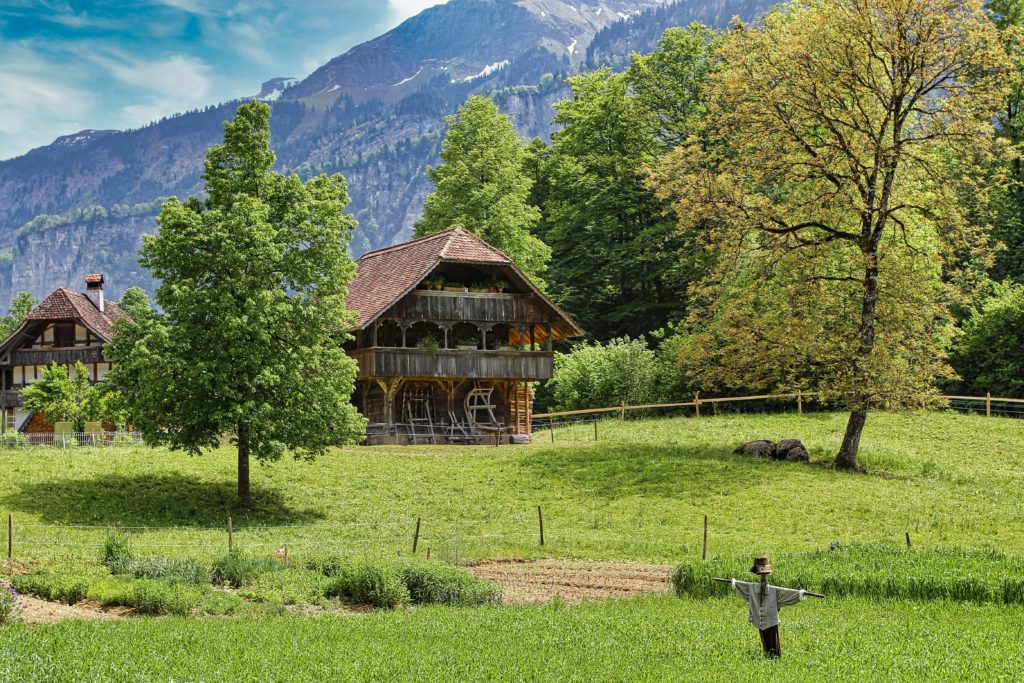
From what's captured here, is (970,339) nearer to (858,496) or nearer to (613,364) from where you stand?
(613,364)

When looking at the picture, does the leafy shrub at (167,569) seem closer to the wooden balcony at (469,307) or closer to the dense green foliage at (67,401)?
the dense green foliage at (67,401)

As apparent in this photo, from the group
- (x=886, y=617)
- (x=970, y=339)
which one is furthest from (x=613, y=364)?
(x=886, y=617)

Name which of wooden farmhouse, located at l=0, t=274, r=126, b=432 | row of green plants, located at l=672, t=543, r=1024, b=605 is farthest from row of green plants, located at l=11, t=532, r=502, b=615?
wooden farmhouse, located at l=0, t=274, r=126, b=432

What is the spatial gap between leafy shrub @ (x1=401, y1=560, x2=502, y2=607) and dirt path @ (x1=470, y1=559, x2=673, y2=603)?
460 mm

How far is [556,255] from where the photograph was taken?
74250 millimetres

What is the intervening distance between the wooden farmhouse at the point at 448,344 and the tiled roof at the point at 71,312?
2921 cm

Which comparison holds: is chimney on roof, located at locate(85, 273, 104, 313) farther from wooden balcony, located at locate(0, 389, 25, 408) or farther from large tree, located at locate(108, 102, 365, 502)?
large tree, located at locate(108, 102, 365, 502)

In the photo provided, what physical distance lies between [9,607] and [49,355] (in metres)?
61.0

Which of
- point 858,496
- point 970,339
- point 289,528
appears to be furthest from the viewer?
point 970,339

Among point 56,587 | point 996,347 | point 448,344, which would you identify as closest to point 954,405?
point 996,347

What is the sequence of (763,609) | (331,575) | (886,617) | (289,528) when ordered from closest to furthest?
(763,609)
(886,617)
(331,575)
(289,528)

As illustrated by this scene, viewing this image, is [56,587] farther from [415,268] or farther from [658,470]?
[415,268]

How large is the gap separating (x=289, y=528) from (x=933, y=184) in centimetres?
2393

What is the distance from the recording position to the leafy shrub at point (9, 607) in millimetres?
18266
